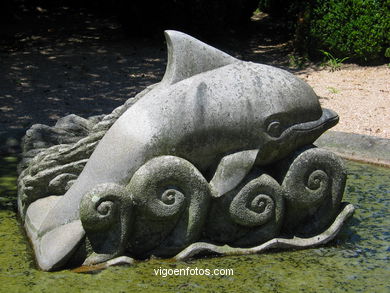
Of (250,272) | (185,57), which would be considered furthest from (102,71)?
(250,272)

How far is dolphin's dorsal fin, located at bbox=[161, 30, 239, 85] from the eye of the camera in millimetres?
4340

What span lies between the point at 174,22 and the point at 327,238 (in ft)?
32.2

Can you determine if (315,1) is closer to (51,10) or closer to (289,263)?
(51,10)

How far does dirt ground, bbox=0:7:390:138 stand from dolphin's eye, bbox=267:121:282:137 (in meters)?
3.77

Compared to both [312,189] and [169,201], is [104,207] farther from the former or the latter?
[312,189]

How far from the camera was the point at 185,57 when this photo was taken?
436 cm

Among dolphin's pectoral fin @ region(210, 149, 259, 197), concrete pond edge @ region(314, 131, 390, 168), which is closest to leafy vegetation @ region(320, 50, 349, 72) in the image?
concrete pond edge @ region(314, 131, 390, 168)

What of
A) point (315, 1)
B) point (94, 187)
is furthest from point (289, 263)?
point (315, 1)

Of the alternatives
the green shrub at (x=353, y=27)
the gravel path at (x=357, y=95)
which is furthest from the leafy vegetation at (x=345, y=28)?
the gravel path at (x=357, y=95)

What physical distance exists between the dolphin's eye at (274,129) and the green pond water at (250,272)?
A: 769 millimetres

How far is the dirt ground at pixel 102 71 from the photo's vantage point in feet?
30.1

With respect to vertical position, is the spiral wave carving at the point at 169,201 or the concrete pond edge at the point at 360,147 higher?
the spiral wave carving at the point at 169,201

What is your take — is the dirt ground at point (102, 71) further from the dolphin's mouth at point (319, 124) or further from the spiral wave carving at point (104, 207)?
the spiral wave carving at point (104, 207)

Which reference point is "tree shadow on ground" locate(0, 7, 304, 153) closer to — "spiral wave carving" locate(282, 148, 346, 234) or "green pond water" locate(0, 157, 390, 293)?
"green pond water" locate(0, 157, 390, 293)
